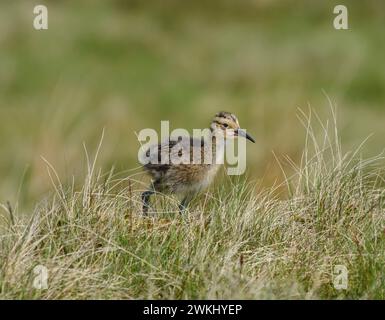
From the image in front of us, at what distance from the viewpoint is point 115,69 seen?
20.2 metres

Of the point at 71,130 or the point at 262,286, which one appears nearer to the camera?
the point at 262,286

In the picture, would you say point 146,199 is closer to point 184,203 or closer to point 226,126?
point 184,203

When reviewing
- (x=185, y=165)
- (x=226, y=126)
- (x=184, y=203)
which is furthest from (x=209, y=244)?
(x=226, y=126)

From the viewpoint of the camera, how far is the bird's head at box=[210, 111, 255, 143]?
8.72 metres

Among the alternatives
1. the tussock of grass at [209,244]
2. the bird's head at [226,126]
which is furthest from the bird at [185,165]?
the tussock of grass at [209,244]

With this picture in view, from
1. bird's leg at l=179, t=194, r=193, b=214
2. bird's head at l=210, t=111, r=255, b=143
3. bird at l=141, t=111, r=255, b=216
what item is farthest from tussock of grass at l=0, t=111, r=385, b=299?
bird's head at l=210, t=111, r=255, b=143

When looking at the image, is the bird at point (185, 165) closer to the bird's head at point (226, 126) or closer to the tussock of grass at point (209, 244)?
the bird's head at point (226, 126)

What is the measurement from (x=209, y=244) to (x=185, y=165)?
6.35ft

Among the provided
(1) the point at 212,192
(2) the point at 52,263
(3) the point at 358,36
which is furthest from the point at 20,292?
(3) the point at 358,36

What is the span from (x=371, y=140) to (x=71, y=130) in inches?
193

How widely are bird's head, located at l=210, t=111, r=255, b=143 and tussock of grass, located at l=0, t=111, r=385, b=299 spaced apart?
1.17 meters

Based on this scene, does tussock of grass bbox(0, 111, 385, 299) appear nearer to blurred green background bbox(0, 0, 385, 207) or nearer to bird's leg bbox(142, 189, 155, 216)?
bird's leg bbox(142, 189, 155, 216)
